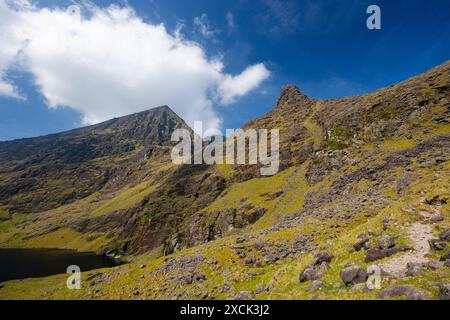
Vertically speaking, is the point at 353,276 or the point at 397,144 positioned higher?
the point at 397,144

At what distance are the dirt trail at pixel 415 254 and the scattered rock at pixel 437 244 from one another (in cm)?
52

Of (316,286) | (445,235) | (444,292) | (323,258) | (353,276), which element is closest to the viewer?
(444,292)

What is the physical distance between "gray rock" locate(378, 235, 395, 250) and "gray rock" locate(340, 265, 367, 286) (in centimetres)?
537

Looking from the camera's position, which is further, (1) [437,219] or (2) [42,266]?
(2) [42,266]

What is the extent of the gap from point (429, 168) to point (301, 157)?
80.2 metres

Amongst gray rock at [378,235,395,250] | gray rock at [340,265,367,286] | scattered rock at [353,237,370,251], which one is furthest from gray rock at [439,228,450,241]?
gray rock at [340,265,367,286]

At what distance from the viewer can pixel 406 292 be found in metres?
14.6

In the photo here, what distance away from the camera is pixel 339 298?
16.4 metres

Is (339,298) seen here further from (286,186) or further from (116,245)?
(116,245)

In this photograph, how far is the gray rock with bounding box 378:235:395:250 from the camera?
22.0 metres

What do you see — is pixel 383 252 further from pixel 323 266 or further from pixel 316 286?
pixel 316 286

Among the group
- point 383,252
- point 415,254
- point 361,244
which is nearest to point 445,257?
point 415,254

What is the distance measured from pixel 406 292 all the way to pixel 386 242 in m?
8.90
